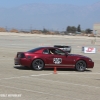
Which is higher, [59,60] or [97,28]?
[97,28]

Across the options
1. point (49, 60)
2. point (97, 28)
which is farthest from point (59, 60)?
point (97, 28)

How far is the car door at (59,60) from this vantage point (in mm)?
19141

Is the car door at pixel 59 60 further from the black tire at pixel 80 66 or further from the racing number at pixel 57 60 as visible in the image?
the black tire at pixel 80 66

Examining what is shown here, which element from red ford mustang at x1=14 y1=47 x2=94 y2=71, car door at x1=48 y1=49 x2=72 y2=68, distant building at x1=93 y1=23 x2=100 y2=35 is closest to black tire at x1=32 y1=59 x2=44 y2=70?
red ford mustang at x1=14 y1=47 x2=94 y2=71

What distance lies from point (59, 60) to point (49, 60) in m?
0.58

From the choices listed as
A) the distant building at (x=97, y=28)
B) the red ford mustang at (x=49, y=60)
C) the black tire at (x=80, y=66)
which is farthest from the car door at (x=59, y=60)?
the distant building at (x=97, y=28)

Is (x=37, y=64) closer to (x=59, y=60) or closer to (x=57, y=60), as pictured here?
(x=57, y=60)

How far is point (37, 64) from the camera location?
1880 centimetres

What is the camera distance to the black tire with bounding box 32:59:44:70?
61.4 ft

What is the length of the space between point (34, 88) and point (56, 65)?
7.24 m

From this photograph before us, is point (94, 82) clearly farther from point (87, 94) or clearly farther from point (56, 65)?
point (56, 65)

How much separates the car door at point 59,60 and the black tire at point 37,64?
1.72ft

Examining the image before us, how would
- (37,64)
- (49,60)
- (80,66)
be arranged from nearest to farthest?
1. (37,64)
2. (49,60)
3. (80,66)

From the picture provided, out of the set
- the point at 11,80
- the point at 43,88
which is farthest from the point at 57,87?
the point at 11,80
